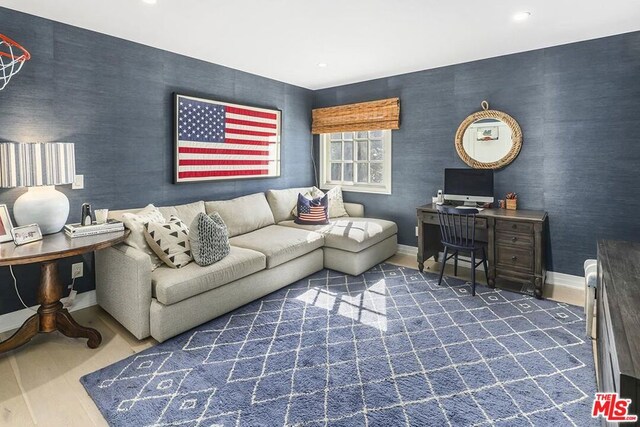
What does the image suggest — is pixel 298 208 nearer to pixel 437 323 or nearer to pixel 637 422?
pixel 437 323

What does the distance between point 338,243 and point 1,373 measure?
2818mm

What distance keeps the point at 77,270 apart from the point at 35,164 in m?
1.10

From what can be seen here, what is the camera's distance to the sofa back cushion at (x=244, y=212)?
12.5ft

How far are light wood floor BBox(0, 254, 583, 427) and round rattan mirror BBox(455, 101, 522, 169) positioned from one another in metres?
3.64

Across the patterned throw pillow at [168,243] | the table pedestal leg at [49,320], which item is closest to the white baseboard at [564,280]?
the patterned throw pillow at [168,243]

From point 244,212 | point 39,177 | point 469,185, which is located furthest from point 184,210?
point 469,185

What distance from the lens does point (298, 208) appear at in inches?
176

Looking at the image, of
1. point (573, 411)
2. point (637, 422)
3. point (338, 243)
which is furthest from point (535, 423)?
point (338, 243)

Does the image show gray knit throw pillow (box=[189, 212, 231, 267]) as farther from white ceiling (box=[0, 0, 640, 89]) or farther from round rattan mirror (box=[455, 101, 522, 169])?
round rattan mirror (box=[455, 101, 522, 169])

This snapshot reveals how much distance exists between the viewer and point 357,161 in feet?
16.8

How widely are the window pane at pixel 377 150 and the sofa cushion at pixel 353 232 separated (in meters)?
0.99

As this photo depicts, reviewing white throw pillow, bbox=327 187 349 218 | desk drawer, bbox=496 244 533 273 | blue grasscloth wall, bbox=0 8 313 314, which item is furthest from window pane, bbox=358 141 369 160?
desk drawer, bbox=496 244 533 273

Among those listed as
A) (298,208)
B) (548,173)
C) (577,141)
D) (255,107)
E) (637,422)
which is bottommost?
(637,422)

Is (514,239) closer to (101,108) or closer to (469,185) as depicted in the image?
(469,185)
